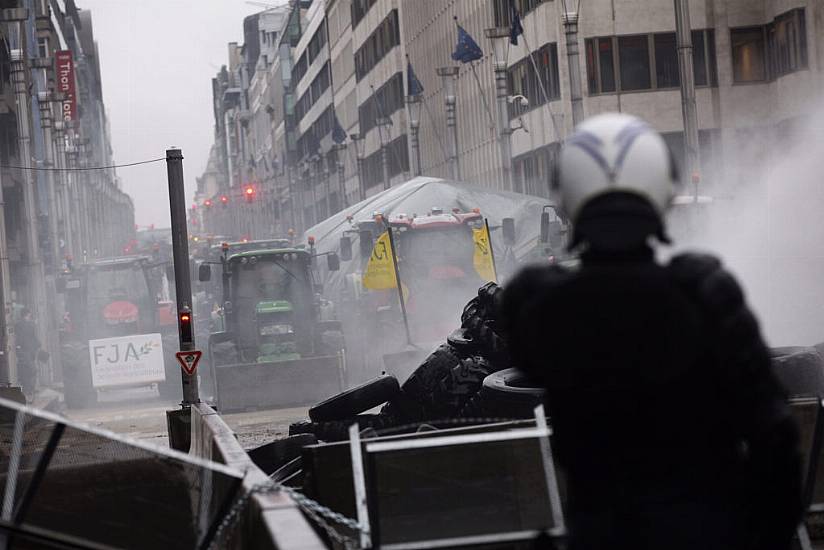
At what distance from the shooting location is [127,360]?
31.7 m

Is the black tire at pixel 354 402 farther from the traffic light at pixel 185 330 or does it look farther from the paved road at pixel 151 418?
the paved road at pixel 151 418

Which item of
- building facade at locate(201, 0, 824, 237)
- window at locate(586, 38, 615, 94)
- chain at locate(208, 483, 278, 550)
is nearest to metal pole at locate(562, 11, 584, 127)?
building facade at locate(201, 0, 824, 237)

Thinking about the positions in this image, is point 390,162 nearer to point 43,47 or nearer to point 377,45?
point 377,45

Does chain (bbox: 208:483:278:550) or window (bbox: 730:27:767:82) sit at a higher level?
window (bbox: 730:27:767:82)

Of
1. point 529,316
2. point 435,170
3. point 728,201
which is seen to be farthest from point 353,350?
point 435,170

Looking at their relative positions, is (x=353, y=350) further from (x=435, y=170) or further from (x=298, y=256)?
(x=435, y=170)

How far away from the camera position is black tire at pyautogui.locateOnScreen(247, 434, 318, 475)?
13.0 m

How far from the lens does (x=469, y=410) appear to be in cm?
1413

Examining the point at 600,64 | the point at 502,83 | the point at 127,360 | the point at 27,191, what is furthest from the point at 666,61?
the point at 127,360

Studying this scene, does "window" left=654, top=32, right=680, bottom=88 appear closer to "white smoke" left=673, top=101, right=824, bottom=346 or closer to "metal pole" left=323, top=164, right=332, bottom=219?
"white smoke" left=673, top=101, right=824, bottom=346

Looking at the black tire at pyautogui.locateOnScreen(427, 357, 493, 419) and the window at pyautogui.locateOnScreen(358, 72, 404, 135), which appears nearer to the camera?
the black tire at pyautogui.locateOnScreen(427, 357, 493, 419)

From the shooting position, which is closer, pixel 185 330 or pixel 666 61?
pixel 185 330

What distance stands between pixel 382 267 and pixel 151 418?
236 inches

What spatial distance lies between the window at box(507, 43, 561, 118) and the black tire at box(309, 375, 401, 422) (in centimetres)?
3013
